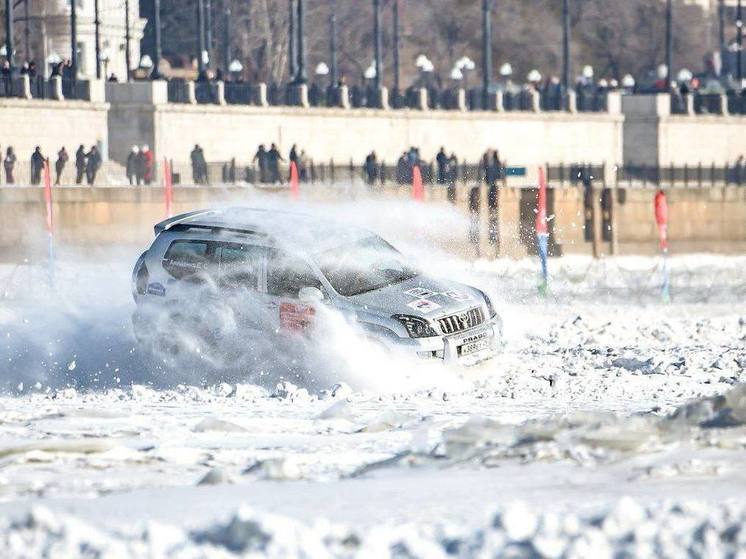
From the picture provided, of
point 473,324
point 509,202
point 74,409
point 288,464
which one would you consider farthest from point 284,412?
point 509,202

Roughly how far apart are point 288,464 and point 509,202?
107 feet

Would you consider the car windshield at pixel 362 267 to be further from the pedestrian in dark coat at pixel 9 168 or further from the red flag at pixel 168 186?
the pedestrian in dark coat at pixel 9 168

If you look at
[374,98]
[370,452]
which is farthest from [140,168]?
[370,452]

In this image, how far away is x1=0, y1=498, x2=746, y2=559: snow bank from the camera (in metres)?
8.55

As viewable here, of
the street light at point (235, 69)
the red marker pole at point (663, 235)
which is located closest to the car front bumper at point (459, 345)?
the red marker pole at point (663, 235)

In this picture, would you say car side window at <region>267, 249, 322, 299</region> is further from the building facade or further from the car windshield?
the building facade

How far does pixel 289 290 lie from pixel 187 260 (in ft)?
3.94

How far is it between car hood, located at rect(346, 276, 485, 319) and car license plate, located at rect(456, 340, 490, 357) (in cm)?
31

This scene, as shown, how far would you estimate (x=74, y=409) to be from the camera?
14516 millimetres

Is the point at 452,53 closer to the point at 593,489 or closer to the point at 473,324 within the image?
the point at 473,324

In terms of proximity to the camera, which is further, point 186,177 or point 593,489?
point 186,177

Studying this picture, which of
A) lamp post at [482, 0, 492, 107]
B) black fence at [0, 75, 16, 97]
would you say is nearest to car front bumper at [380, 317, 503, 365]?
black fence at [0, 75, 16, 97]

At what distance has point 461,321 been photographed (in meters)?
16.4

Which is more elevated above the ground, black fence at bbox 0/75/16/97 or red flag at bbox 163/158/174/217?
black fence at bbox 0/75/16/97
